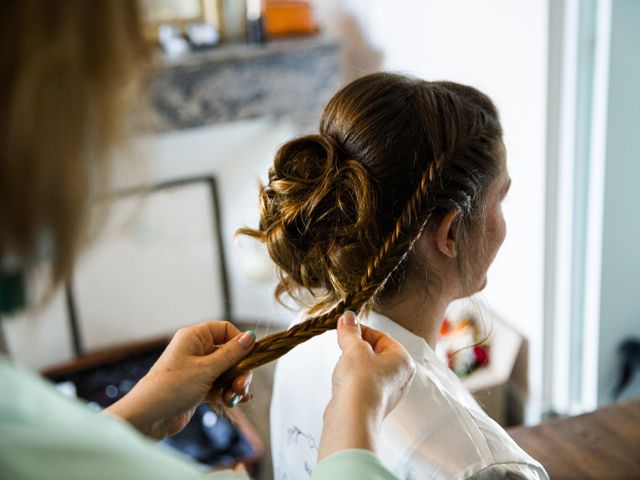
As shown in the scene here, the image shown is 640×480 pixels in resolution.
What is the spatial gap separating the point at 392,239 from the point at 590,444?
632mm

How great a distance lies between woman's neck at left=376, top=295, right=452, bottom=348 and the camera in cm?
109

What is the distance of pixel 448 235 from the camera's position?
41.9 inches

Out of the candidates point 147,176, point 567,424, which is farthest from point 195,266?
point 147,176

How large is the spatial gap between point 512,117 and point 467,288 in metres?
1.38

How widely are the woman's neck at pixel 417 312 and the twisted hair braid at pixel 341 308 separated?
0.08 metres

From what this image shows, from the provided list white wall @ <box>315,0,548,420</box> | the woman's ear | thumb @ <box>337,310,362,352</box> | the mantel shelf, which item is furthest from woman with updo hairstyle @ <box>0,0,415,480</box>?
the mantel shelf

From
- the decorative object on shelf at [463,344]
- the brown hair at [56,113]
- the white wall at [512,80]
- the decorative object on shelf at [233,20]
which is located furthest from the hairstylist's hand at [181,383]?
the decorative object on shelf at [233,20]

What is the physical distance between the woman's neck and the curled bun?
3.5 inches

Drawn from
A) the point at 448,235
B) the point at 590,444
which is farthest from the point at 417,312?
the point at 590,444

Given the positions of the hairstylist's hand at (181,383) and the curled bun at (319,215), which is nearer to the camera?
the hairstylist's hand at (181,383)

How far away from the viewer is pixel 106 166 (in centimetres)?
52

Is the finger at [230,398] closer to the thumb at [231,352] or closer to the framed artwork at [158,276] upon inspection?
the thumb at [231,352]

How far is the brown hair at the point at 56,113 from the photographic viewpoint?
0.48 meters

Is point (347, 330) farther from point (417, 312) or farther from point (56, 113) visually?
point (56, 113)
